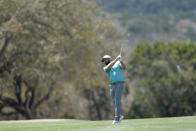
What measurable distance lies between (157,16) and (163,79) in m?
60.3

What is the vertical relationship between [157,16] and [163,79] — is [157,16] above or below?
above

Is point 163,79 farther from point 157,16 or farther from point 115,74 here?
point 157,16

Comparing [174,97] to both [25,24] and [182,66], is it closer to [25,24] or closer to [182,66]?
[182,66]

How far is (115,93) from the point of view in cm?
1262

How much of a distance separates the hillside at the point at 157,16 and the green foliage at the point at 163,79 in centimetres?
3683

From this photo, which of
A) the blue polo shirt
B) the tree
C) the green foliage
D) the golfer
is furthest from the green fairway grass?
the green foliage

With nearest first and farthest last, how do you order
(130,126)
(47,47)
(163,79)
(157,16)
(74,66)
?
1. (130,126)
2. (47,47)
3. (74,66)
4. (163,79)
5. (157,16)

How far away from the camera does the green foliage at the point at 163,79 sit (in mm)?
37844

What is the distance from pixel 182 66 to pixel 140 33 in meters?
40.2

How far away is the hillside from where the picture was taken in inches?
3196

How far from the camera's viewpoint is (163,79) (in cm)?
3809

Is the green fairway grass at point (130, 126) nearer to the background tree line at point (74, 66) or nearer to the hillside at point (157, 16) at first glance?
the background tree line at point (74, 66)

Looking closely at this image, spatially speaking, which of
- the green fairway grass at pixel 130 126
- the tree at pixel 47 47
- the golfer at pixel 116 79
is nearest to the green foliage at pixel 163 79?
the tree at pixel 47 47

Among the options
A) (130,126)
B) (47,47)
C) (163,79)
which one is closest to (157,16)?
(163,79)
